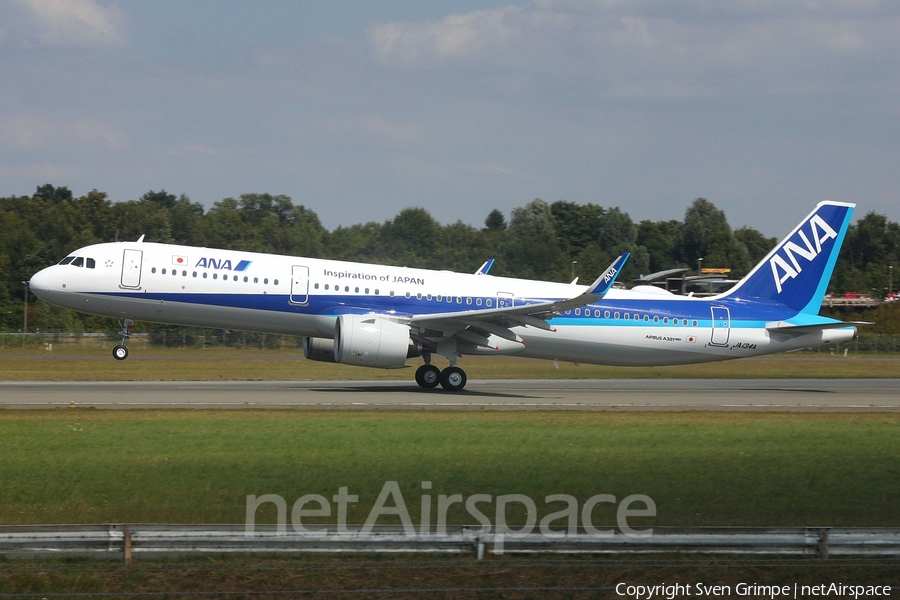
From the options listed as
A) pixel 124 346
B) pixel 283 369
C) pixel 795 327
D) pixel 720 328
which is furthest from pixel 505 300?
pixel 283 369

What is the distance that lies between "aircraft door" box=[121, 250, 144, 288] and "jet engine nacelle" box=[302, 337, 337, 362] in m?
5.26

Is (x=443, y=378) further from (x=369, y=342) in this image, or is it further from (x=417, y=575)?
(x=417, y=575)

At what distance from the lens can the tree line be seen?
8012 centimetres

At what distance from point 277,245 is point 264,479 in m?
80.1

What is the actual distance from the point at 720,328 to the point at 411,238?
307ft

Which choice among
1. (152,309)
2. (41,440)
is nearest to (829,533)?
(41,440)

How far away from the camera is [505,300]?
3022cm

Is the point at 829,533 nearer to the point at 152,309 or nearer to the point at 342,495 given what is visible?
the point at 342,495

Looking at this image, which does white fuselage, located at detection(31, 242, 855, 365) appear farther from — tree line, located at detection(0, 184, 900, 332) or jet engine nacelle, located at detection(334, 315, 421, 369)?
tree line, located at detection(0, 184, 900, 332)

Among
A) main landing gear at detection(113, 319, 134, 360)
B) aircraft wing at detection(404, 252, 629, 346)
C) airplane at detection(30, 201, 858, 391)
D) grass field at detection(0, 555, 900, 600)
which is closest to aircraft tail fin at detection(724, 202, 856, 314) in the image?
airplane at detection(30, 201, 858, 391)

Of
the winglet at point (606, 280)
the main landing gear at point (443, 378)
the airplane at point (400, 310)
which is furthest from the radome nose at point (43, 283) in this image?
the winglet at point (606, 280)

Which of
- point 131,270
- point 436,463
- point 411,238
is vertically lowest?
point 436,463

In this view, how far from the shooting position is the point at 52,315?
64.4 m

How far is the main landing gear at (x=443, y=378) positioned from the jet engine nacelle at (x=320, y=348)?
274 cm
